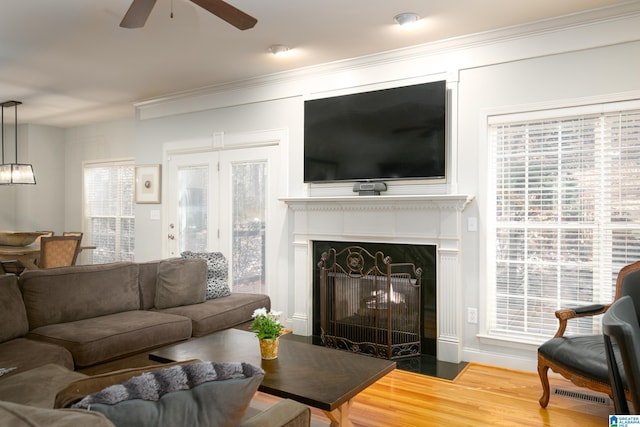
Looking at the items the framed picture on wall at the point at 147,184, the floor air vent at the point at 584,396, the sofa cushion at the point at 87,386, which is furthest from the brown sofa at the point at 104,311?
the floor air vent at the point at 584,396

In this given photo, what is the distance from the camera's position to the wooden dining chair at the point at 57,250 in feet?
15.3

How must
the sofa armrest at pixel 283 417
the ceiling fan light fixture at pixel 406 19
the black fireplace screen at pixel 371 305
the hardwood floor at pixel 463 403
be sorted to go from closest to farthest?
the sofa armrest at pixel 283 417
the hardwood floor at pixel 463 403
the ceiling fan light fixture at pixel 406 19
the black fireplace screen at pixel 371 305

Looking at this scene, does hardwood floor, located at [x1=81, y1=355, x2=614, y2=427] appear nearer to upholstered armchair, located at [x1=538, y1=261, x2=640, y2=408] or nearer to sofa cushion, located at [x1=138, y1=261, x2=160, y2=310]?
upholstered armchair, located at [x1=538, y1=261, x2=640, y2=408]

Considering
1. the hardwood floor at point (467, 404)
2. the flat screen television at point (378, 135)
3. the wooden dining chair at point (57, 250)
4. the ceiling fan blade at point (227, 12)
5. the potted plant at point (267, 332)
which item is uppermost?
the ceiling fan blade at point (227, 12)

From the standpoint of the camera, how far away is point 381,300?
387cm

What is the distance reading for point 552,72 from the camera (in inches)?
134

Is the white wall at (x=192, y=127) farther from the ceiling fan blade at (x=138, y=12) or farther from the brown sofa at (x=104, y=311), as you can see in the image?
the ceiling fan blade at (x=138, y=12)

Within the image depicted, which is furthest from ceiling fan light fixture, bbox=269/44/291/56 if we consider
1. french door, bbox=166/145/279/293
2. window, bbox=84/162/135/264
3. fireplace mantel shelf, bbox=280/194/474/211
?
window, bbox=84/162/135/264

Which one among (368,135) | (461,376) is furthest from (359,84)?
(461,376)

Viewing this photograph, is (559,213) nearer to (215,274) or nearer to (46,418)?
(215,274)

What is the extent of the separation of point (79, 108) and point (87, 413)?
6411 mm

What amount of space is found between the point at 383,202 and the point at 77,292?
2.51 m

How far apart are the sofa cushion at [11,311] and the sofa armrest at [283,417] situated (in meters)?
2.20

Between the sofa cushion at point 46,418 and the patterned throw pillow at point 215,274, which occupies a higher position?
the sofa cushion at point 46,418
